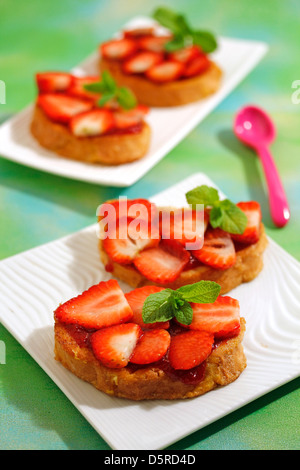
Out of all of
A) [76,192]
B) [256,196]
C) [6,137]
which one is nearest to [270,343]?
[256,196]

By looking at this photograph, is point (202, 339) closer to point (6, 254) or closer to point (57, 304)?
point (57, 304)

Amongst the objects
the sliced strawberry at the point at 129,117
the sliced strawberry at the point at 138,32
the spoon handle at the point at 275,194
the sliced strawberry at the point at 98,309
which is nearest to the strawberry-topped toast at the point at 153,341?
the sliced strawberry at the point at 98,309

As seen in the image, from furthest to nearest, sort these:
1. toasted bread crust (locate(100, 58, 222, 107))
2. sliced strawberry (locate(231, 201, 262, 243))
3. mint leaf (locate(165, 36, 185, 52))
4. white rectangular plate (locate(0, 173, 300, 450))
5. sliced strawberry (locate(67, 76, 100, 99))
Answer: mint leaf (locate(165, 36, 185, 52)) → toasted bread crust (locate(100, 58, 222, 107)) → sliced strawberry (locate(67, 76, 100, 99)) → sliced strawberry (locate(231, 201, 262, 243)) → white rectangular plate (locate(0, 173, 300, 450))

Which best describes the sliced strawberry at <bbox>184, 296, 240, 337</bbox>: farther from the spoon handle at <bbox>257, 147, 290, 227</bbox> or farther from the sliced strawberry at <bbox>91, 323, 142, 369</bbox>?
the spoon handle at <bbox>257, 147, 290, 227</bbox>

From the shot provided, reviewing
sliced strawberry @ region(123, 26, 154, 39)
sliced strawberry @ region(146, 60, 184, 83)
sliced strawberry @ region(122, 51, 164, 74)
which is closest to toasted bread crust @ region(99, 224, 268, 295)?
sliced strawberry @ region(146, 60, 184, 83)

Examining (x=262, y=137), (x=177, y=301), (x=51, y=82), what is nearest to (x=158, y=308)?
(x=177, y=301)

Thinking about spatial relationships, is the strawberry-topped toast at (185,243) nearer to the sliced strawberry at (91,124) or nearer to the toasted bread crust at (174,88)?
the sliced strawberry at (91,124)
